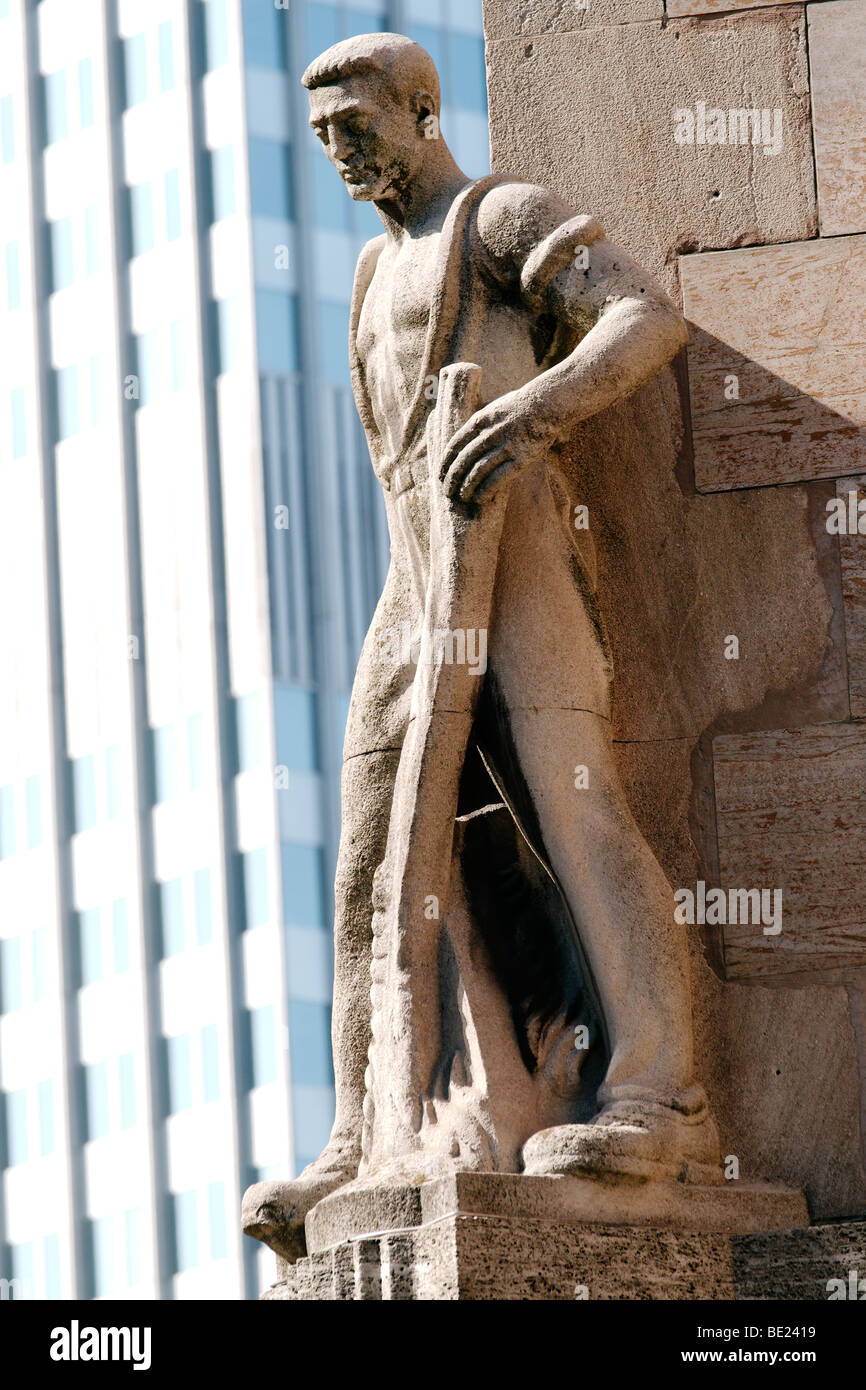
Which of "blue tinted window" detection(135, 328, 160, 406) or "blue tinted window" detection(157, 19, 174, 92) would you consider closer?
"blue tinted window" detection(135, 328, 160, 406)

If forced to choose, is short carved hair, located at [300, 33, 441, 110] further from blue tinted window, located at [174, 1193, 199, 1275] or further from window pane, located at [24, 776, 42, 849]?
window pane, located at [24, 776, 42, 849]

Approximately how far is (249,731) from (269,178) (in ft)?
31.4

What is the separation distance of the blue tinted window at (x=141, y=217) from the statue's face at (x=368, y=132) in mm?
40658

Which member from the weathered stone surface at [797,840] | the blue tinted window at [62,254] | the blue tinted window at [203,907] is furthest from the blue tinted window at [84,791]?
the weathered stone surface at [797,840]

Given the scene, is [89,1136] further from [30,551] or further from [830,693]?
[830,693]

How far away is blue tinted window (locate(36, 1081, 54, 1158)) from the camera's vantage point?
46.0 m

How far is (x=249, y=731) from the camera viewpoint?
4353 centimetres

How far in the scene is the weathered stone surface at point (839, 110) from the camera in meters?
7.36

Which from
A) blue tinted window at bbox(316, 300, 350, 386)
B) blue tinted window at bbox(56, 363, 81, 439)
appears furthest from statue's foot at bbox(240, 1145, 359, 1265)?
blue tinted window at bbox(56, 363, 81, 439)

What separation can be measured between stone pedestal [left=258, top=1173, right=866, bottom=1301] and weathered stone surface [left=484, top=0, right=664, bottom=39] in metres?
3.36

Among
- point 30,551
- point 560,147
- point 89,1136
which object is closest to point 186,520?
point 30,551

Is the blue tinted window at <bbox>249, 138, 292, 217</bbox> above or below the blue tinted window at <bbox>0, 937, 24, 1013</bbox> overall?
above

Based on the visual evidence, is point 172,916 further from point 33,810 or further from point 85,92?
point 85,92

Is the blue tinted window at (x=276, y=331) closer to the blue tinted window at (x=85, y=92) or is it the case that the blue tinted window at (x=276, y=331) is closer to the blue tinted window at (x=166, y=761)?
the blue tinted window at (x=166, y=761)
